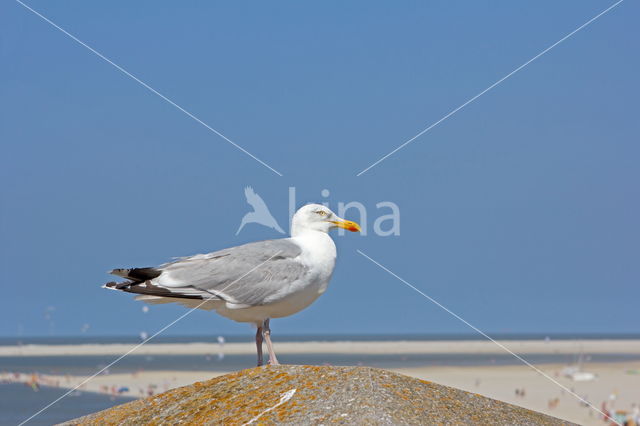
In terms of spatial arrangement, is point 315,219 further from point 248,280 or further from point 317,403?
point 317,403

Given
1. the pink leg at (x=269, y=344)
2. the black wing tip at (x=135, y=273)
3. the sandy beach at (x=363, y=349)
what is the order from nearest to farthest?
the pink leg at (x=269, y=344) < the black wing tip at (x=135, y=273) < the sandy beach at (x=363, y=349)

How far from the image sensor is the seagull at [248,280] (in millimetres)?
12453

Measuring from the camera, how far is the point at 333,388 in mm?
8711

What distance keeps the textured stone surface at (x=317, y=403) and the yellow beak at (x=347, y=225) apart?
452cm

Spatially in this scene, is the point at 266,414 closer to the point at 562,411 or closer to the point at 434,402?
the point at 434,402

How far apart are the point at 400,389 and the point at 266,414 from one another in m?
1.46

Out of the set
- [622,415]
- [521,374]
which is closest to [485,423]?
[622,415]

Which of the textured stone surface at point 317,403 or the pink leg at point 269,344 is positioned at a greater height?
the pink leg at point 269,344

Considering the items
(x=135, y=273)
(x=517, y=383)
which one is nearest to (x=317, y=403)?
(x=135, y=273)

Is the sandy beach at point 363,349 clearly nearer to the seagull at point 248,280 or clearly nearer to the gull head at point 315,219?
the gull head at point 315,219

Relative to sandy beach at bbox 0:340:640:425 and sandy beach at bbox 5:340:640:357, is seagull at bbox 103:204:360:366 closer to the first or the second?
sandy beach at bbox 0:340:640:425

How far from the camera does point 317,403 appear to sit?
332 inches

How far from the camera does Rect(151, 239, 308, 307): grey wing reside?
1248 cm

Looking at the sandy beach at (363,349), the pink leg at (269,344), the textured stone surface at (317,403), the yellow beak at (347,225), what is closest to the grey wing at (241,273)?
the pink leg at (269,344)
